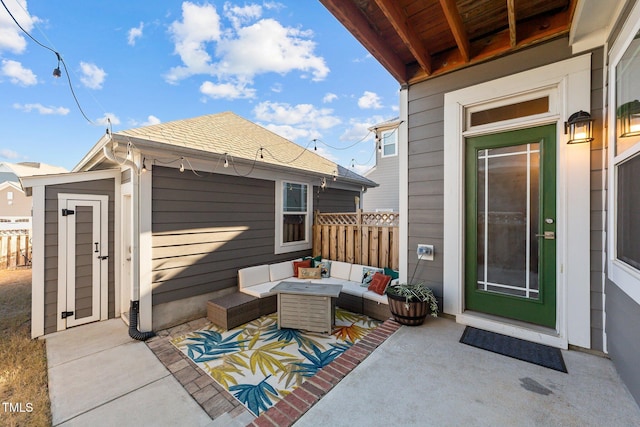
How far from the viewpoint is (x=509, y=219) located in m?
2.65

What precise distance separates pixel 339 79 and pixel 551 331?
718 cm

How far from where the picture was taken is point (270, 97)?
9125mm

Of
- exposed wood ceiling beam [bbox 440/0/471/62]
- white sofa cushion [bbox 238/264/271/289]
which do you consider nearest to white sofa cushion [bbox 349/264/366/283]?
Answer: white sofa cushion [bbox 238/264/271/289]

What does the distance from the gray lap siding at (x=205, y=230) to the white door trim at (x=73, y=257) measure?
3.88 ft

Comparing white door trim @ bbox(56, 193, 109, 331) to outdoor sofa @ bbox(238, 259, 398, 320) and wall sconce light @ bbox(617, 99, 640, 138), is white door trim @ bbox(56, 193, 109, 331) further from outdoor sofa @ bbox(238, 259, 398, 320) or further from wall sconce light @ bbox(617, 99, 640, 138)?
wall sconce light @ bbox(617, 99, 640, 138)

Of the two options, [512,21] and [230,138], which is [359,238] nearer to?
[230,138]

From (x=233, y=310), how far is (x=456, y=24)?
4.46 metres

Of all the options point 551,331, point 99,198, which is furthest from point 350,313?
point 99,198

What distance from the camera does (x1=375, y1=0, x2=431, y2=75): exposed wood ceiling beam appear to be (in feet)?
6.83

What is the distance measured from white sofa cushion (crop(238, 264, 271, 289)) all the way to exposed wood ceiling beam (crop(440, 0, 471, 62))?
14.8ft

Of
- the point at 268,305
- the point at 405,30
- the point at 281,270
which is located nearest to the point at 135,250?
the point at 268,305

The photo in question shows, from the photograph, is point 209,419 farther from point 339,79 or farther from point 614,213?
point 339,79

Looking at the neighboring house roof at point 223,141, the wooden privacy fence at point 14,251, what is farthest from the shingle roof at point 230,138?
the wooden privacy fence at point 14,251

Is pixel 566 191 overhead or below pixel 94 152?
below
